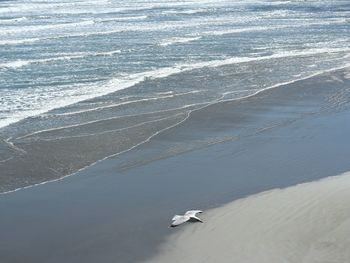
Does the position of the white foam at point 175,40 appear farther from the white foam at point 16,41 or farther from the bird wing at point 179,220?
the bird wing at point 179,220

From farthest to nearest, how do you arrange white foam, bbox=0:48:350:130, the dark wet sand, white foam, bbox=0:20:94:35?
white foam, bbox=0:20:94:35, white foam, bbox=0:48:350:130, the dark wet sand

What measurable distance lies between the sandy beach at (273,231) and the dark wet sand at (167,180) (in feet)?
1.54

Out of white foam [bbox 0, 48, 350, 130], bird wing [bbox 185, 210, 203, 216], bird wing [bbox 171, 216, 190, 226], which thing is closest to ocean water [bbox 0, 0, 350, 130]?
white foam [bbox 0, 48, 350, 130]

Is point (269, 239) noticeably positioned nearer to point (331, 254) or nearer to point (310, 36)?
point (331, 254)

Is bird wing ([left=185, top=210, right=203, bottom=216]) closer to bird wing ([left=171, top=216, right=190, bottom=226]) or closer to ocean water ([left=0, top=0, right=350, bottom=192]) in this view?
bird wing ([left=171, top=216, right=190, bottom=226])

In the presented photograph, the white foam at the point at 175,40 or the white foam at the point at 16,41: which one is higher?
the white foam at the point at 16,41

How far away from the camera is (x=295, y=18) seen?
54.1 meters

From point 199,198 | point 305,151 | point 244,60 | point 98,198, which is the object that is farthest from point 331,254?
point 244,60

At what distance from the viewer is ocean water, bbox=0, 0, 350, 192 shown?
1831 centimetres

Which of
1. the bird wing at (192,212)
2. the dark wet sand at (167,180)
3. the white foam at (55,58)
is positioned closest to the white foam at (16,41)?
the white foam at (55,58)

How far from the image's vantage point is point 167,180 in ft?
47.9

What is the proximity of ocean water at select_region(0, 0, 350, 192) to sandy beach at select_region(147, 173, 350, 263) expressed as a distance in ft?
15.1

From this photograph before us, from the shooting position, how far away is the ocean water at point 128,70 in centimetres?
1831

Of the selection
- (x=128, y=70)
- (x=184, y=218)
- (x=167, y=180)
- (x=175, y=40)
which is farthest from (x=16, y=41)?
(x=184, y=218)
